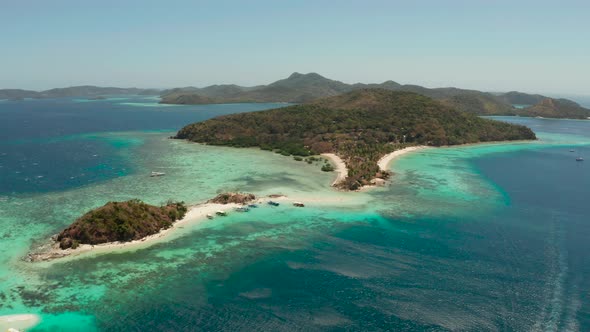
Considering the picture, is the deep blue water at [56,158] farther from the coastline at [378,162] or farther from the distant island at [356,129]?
the coastline at [378,162]

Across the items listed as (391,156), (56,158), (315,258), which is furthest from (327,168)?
(56,158)

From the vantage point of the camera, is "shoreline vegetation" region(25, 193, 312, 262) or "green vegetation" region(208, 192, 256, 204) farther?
"green vegetation" region(208, 192, 256, 204)

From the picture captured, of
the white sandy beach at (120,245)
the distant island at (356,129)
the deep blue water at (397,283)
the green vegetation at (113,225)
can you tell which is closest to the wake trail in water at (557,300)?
the deep blue water at (397,283)

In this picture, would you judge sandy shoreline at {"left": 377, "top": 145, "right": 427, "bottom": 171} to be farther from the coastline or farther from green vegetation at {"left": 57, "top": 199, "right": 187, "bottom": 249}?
green vegetation at {"left": 57, "top": 199, "right": 187, "bottom": 249}

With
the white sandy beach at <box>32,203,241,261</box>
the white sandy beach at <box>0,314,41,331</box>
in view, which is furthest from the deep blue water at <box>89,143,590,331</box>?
the white sandy beach at <box>32,203,241,261</box>

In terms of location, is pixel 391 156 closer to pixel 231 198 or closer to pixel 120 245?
pixel 231 198

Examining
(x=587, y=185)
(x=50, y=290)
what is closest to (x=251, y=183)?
(x=50, y=290)

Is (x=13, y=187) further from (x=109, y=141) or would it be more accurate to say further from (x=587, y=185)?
(x=587, y=185)
